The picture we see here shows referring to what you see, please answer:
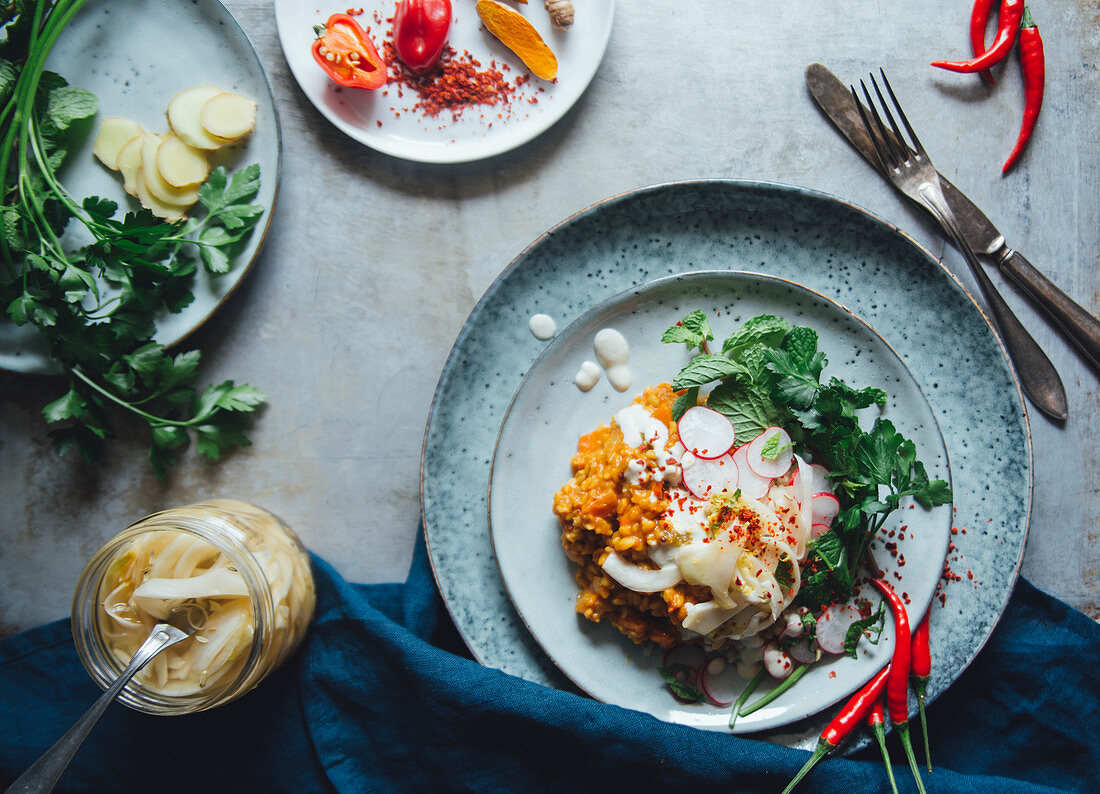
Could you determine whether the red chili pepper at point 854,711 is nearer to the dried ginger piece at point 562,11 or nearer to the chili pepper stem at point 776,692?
the chili pepper stem at point 776,692

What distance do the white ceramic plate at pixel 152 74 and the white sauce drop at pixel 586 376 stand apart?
115 centimetres

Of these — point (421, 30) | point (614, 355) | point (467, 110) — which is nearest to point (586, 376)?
point (614, 355)

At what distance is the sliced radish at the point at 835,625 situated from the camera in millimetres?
2111

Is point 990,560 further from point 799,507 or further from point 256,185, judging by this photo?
point 256,185

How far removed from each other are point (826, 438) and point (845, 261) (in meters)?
0.61

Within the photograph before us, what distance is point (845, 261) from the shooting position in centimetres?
224

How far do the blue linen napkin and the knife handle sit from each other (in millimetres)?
844

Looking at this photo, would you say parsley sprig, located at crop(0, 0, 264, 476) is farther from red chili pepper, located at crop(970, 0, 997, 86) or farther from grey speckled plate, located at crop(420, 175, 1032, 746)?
red chili pepper, located at crop(970, 0, 997, 86)

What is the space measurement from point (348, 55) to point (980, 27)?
208cm

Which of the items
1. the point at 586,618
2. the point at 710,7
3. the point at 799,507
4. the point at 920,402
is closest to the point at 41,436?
the point at 586,618

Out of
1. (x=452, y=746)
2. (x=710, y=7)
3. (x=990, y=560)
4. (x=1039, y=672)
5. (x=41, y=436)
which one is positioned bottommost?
(x=452, y=746)

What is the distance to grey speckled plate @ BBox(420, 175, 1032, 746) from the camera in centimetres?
218

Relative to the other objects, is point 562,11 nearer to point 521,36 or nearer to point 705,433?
point 521,36

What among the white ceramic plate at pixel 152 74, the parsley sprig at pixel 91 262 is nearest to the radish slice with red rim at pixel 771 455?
the parsley sprig at pixel 91 262
